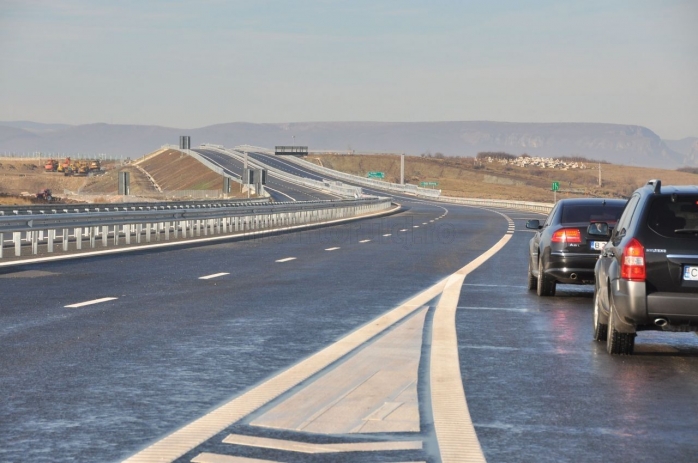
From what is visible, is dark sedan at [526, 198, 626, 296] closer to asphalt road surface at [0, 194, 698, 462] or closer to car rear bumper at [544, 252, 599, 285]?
car rear bumper at [544, 252, 599, 285]

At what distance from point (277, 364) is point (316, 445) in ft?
10.6

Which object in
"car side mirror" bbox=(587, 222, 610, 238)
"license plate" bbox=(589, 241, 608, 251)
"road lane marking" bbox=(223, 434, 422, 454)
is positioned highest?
"car side mirror" bbox=(587, 222, 610, 238)

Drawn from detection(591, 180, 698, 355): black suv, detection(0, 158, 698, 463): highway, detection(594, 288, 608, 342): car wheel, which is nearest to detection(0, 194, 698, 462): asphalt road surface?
detection(0, 158, 698, 463): highway

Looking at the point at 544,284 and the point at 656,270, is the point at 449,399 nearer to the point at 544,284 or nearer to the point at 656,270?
the point at 656,270

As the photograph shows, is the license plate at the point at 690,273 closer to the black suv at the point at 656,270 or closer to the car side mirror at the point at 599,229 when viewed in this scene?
the black suv at the point at 656,270

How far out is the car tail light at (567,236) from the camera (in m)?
17.0

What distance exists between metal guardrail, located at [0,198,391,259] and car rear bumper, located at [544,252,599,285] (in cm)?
1235

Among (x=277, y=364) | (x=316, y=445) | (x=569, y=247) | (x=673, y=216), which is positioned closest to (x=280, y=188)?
(x=569, y=247)

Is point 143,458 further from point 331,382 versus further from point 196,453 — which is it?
point 331,382

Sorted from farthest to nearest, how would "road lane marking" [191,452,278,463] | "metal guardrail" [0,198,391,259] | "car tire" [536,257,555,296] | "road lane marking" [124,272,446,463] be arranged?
1. "metal guardrail" [0,198,391,259]
2. "car tire" [536,257,555,296]
3. "road lane marking" [124,272,446,463]
4. "road lane marking" [191,452,278,463]

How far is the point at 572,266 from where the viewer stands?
16859mm

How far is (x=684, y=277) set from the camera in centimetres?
1052

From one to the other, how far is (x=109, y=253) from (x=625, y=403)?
19.5 meters

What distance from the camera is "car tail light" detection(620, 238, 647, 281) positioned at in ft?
34.9
